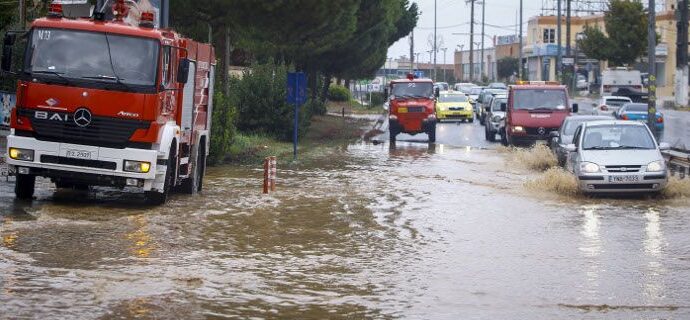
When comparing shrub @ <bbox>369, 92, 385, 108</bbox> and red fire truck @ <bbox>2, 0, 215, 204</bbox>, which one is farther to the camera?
shrub @ <bbox>369, 92, 385, 108</bbox>

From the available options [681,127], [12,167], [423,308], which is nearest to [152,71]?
[12,167]

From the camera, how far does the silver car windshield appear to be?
2202 cm

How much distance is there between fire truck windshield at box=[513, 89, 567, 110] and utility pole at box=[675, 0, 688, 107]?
331 inches

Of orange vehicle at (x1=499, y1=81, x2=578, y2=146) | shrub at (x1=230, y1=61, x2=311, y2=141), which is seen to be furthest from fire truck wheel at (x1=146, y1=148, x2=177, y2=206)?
orange vehicle at (x1=499, y1=81, x2=578, y2=146)

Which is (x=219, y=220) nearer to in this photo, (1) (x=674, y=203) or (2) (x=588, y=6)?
(1) (x=674, y=203)

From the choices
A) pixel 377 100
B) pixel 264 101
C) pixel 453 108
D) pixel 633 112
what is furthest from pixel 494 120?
pixel 377 100

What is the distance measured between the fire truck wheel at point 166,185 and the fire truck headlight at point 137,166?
539 mm

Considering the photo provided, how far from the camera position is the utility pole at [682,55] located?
45.2m

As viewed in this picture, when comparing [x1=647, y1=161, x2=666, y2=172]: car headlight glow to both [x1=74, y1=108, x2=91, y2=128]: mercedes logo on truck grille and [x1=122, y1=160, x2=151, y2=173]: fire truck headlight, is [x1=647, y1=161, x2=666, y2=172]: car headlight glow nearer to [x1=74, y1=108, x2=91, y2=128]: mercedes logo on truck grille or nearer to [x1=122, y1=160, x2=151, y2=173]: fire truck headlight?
[x1=122, y1=160, x2=151, y2=173]: fire truck headlight

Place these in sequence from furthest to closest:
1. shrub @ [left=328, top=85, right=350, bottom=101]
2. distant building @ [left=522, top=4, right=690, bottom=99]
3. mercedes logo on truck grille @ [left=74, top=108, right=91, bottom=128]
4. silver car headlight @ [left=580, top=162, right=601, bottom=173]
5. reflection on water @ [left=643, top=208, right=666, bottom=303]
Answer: distant building @ [left=522, top=4, right=690, bottom=99] < shrub @ [left=328, top=85, right=350, bottom=101] < silver car headlight @ [left=580, top=162, right=601, bottom=173] < mercedes logo on truck grille @ [left=74, top=108, right=91, bottom=128] < reflection on water @ [left=643, top=208, right=666, bottom=303]

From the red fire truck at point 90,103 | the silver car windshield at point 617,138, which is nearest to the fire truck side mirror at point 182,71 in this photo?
the red fire truck at point 90,103

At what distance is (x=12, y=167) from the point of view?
58.1 feet

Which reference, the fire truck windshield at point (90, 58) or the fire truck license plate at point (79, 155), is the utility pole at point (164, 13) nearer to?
the fire truck windshield at point (90, 58)

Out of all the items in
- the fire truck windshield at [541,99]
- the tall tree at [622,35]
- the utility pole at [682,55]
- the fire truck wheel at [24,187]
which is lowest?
the fire truck wheel at [24,187]
